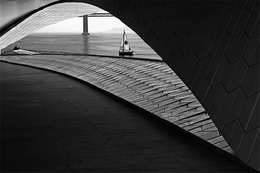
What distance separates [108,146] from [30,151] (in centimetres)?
214

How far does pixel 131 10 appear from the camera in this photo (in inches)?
640

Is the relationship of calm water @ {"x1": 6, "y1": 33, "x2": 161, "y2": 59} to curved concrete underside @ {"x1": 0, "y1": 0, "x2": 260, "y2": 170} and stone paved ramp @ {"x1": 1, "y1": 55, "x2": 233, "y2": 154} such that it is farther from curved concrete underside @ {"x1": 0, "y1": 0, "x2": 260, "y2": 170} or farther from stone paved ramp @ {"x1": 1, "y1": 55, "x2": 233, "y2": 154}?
curved concrete underside @ {"x1": 0, "y1": 0, "x2": 260, "y2": 170}

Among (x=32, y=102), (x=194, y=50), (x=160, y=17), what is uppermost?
(x=160, y=17)

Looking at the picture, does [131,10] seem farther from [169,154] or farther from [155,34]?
[169,154]

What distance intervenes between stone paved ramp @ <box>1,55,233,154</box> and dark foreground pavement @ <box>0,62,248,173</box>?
1.85ft

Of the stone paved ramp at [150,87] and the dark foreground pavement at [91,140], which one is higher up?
the stone paved ramp at [150,87]

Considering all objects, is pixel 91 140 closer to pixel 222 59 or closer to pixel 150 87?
pixel 222 59

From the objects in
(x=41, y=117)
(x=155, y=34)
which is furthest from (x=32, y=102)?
(x=155, y=34)

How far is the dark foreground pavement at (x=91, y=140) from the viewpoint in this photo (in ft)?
30.3

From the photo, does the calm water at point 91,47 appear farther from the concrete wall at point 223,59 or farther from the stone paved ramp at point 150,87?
the concrete wall at point 223,59

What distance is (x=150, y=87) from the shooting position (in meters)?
19.5

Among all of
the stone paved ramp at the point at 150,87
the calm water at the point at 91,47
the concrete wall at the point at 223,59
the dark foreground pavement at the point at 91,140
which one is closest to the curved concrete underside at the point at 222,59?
the concrete wall at the point at 223,59

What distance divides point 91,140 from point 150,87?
8478mm

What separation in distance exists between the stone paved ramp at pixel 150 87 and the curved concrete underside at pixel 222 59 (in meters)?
1.51
